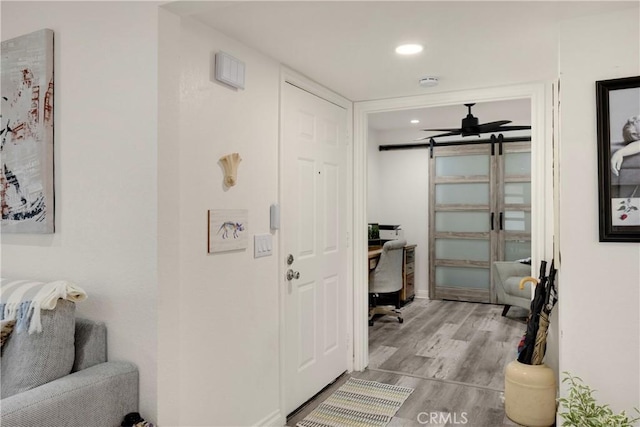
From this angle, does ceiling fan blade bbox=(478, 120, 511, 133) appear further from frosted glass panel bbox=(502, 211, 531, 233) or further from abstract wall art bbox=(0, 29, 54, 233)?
abstract wall art bbox=(0, 29, 54, 233)

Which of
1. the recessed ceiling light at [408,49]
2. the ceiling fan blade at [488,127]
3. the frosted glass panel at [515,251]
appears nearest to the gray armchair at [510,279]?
the frosted glass panel at [515,251]

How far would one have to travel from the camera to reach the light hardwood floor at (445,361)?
2883mm

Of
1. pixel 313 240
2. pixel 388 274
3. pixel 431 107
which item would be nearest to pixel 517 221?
pixel 388 274

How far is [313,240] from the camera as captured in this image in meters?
3.07

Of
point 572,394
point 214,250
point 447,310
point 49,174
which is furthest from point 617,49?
point 447,310

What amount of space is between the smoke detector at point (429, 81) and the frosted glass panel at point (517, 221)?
3505 millimetres

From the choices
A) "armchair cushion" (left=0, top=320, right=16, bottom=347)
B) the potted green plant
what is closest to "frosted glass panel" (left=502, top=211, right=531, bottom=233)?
the potted green plant

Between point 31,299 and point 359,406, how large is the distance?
201 cm

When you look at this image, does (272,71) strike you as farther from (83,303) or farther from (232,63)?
(83,303)

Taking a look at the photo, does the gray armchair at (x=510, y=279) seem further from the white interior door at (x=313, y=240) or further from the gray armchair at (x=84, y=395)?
the gray armchair at (x=84, y=395)

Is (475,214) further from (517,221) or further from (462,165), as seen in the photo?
(462,165)

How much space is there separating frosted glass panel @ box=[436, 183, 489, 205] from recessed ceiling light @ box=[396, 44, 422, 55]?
4070 millimetres

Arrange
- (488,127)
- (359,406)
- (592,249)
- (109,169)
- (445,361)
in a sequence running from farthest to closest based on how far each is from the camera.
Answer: (488,127) → (445,361) → (359,406) → (592,249) → (109,169)

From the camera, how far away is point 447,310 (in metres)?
5.76
